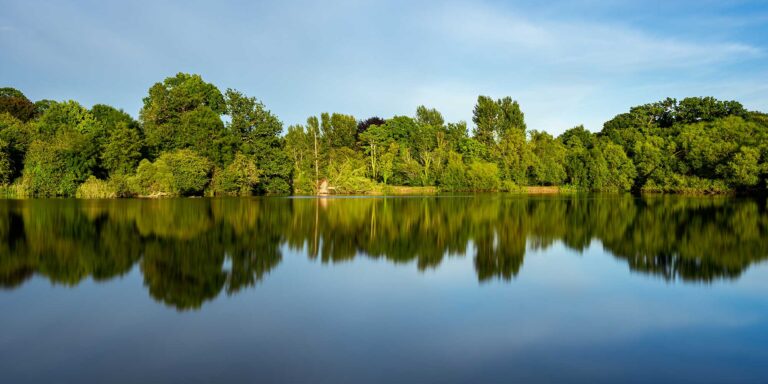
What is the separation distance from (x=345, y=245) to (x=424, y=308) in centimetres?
737

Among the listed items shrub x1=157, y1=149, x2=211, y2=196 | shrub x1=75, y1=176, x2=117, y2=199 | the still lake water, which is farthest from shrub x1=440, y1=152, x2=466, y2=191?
the still lake water

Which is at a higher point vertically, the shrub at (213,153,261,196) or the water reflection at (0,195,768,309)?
the shrub at (213,153,261,196)

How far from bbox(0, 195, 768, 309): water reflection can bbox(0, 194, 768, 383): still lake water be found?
101 mm

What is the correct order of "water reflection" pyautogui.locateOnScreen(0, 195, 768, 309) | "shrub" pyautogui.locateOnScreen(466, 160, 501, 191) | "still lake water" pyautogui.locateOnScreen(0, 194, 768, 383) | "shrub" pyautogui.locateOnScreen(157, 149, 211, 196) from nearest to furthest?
1. "still lake water" pyautogui.locateOnScreen(0, 194, 768, 383)
2. "water reflection" pyautogui.locateOnScreen(0, 195, 768, 309)
3. "shrub" pyautogui.locateOnScreen(157, 149, 211, 196)
4. "shrub" pyautogui.locateOnScreen(466, 160, 501, 191)

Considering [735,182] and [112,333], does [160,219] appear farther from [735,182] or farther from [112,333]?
[735,182]

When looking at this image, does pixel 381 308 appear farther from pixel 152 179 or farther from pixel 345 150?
pixel 345 150

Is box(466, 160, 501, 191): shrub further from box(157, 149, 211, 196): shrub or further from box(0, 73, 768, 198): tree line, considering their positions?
box(157, 149, 211, 196): shrub

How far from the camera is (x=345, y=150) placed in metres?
70.1

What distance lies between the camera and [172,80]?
58.9 metres

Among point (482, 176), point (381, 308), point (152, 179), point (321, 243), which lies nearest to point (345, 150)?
point (482, 176)

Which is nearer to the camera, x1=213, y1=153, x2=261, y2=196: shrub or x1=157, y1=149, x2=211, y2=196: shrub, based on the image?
x1=157, y1=149, x2=211, y2=196: shrub

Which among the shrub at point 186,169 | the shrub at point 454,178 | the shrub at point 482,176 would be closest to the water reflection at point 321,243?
the shrub at point 186,169

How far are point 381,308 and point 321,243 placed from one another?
7782 mm

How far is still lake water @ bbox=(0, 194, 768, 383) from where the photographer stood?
5410 millimetres
